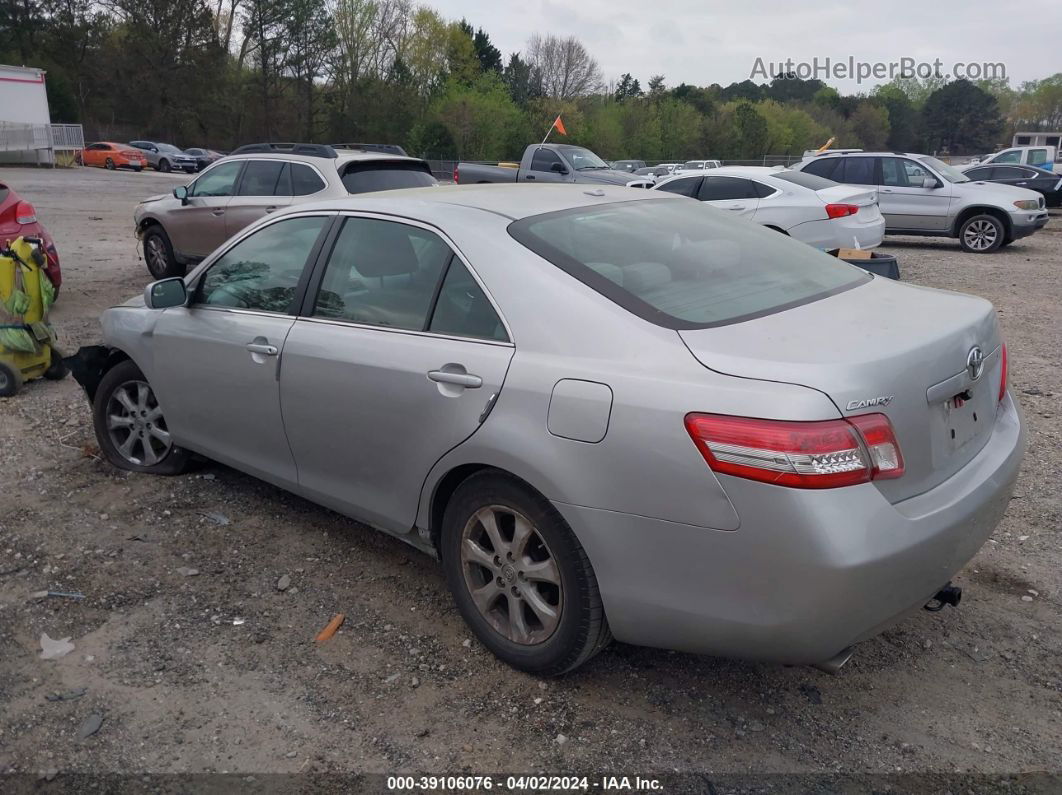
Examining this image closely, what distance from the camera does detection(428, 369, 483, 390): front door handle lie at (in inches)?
117

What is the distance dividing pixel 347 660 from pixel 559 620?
34.6 inches

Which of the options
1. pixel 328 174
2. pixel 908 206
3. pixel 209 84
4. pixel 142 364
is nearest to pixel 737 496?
pixel 142 364

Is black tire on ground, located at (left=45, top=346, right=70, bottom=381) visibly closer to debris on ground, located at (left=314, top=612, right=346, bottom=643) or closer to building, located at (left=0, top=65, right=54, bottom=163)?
debris on ground, located at (left=314, top=612, right=346, bottom=643)

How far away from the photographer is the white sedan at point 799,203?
11906mm

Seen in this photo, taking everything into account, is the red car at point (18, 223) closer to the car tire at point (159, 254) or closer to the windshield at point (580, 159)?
the car tire at point (159, 254)

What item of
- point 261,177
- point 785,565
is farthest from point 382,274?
point 261,177

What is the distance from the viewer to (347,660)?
326 cm

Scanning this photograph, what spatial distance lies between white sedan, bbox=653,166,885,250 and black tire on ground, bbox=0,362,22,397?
876cm

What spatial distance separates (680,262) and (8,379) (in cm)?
522

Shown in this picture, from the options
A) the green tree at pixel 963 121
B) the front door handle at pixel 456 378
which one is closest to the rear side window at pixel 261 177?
the front door handle at pixel 456 378

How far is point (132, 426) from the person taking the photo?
16.0 ft

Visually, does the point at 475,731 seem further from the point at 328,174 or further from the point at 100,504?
the point at 328,174

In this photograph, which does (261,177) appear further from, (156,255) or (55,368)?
(55,368)

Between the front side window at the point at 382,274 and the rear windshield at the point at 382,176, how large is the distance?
606 cm
